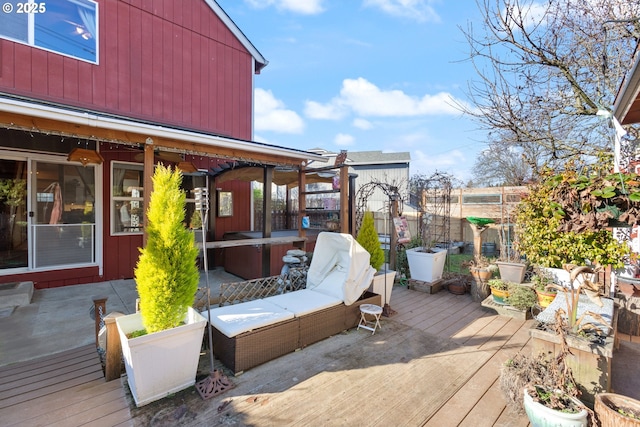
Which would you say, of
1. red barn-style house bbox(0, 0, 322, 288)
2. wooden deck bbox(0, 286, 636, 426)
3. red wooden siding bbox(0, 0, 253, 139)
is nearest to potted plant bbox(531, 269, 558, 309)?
wooden deck bbox(0, 286, 636, 426)

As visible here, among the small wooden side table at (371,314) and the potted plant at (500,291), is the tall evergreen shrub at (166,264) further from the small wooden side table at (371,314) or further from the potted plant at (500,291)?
the potted plant at (500,291)

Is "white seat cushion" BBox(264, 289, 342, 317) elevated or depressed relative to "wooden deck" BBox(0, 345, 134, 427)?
elevated

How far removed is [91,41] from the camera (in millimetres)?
5570

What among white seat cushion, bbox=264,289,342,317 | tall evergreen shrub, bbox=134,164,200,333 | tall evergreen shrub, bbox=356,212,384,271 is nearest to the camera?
tall evergreen shrub, bbox=134,164,200,333

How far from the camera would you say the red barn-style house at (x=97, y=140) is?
490cm

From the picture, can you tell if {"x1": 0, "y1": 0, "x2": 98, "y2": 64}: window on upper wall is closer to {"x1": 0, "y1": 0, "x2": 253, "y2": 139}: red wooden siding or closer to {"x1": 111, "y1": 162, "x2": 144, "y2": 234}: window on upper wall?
{"x1": 0, "y1": 0, "x2": 253, "y2": 139}: red wooden siding

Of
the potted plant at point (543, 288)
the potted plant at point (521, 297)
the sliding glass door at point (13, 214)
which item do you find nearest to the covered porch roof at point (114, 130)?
the sliding glass door at point (13, 214)

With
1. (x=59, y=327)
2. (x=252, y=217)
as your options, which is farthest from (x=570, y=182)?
(x=252, y=217)

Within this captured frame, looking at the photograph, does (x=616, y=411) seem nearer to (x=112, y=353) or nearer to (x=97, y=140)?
(x=112, y=353)

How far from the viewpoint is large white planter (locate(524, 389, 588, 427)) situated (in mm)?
1888

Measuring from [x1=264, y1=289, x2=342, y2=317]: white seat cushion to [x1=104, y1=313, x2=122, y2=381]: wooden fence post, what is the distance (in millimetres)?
1613

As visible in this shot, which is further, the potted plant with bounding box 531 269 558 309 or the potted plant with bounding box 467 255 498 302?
the potted plant with bounding box 467 255 498 302

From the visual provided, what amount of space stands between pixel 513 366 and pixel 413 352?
106 centimetres

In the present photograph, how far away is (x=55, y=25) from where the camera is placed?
5238 mm
